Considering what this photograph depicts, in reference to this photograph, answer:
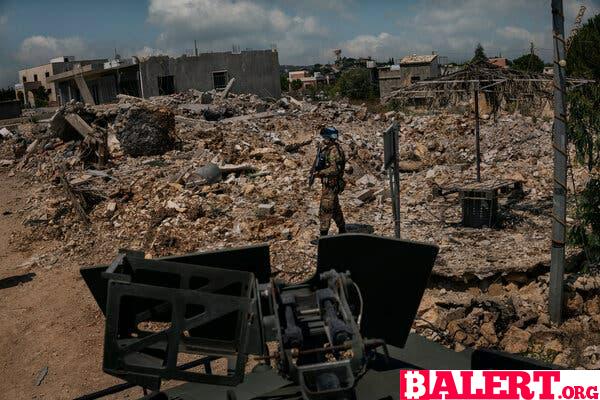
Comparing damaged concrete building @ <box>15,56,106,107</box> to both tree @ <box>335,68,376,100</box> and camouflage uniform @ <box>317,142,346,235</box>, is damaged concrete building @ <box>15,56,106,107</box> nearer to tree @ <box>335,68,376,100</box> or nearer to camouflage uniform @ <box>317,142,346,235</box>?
tree @ <box>335,68,376,100</box>

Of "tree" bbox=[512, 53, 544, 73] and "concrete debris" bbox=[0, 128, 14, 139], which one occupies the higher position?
"tree" bbox=[512, 53, 544, 73]

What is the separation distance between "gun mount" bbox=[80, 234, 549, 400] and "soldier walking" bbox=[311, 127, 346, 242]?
3876mm

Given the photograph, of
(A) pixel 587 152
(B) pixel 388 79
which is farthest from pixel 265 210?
(B) pixel 388 79

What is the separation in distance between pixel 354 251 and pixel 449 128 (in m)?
12.5

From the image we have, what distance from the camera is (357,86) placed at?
39031 millimetres

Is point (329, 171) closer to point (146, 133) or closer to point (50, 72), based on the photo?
point (146, 133)

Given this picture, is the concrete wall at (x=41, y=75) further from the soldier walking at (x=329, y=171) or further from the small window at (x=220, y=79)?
the soldier walking at (x=329, y=171)

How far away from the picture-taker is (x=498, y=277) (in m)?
6.24

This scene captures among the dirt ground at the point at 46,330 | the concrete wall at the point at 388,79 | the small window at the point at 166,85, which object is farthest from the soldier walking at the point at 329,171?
the concrete wall at the point at 388,79

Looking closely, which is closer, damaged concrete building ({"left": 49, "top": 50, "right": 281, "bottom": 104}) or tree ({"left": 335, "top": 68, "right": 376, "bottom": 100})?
damaged concrete building ({"left": 49, "top": 50, "right": 281, "bottom": 104})

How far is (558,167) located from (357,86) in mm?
34652

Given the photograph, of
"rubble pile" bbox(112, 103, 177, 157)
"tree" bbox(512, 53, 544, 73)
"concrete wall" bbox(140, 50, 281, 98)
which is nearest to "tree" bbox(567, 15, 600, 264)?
"tree" bbox(512, 53, 544, 73)

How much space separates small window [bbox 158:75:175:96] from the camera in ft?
80.8

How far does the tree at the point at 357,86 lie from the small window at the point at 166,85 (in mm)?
15216
